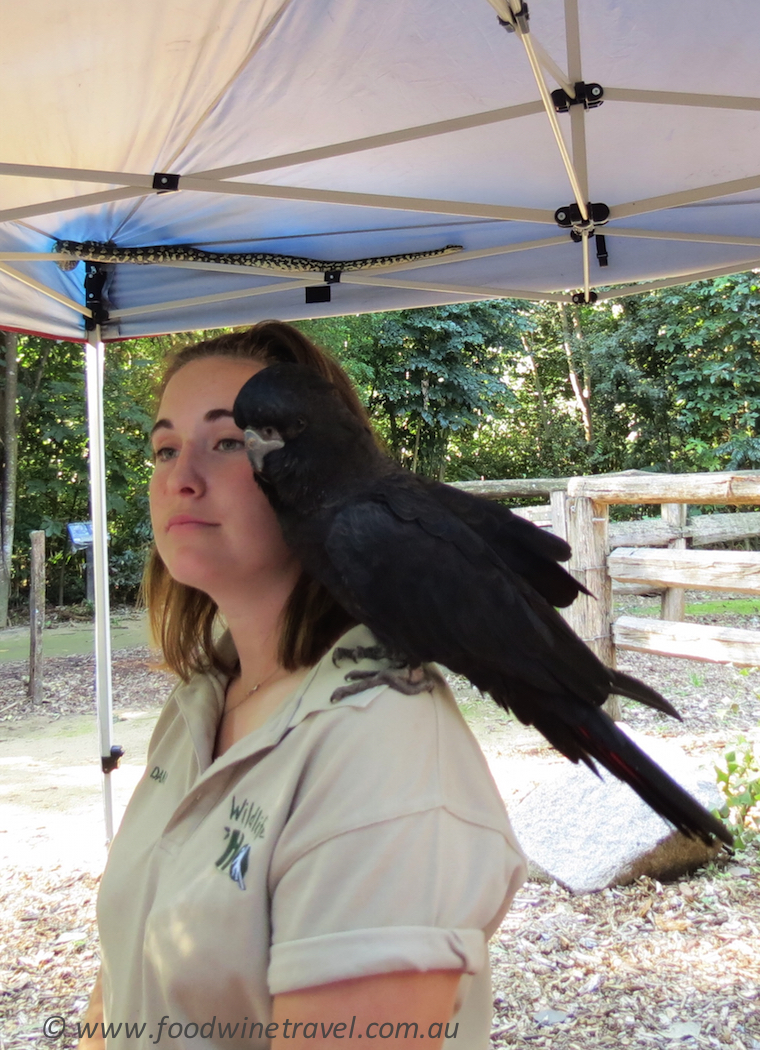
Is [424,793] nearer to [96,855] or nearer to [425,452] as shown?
[96,855]

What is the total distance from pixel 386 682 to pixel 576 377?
15680mm

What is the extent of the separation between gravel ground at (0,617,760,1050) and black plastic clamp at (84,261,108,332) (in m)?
2.43

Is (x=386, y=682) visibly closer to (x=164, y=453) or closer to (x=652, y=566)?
(x=164, y=453)

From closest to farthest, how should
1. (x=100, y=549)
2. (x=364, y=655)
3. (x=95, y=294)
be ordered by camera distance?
(x=364, y=655) < (x=95, y=294) < (x=100, y=549)

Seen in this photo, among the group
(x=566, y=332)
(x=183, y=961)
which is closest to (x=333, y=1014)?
(x=183, y=961)

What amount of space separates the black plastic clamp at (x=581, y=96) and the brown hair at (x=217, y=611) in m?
1.02

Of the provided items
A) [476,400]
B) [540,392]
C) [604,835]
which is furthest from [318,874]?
[540,392]

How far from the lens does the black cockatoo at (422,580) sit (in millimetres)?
1254

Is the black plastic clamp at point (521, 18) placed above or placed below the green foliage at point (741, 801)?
above

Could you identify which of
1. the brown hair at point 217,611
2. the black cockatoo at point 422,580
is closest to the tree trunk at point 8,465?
the brown hair at point 217,611

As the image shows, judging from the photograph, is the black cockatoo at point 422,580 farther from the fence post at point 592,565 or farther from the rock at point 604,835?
the fence post at point 592,565

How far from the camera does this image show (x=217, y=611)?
5.49 feet

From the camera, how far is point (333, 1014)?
853mm

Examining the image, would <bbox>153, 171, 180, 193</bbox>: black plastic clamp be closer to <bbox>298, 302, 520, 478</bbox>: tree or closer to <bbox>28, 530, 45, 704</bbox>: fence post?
<bbox>28, 530, 45, 704</bbox>: fence post
